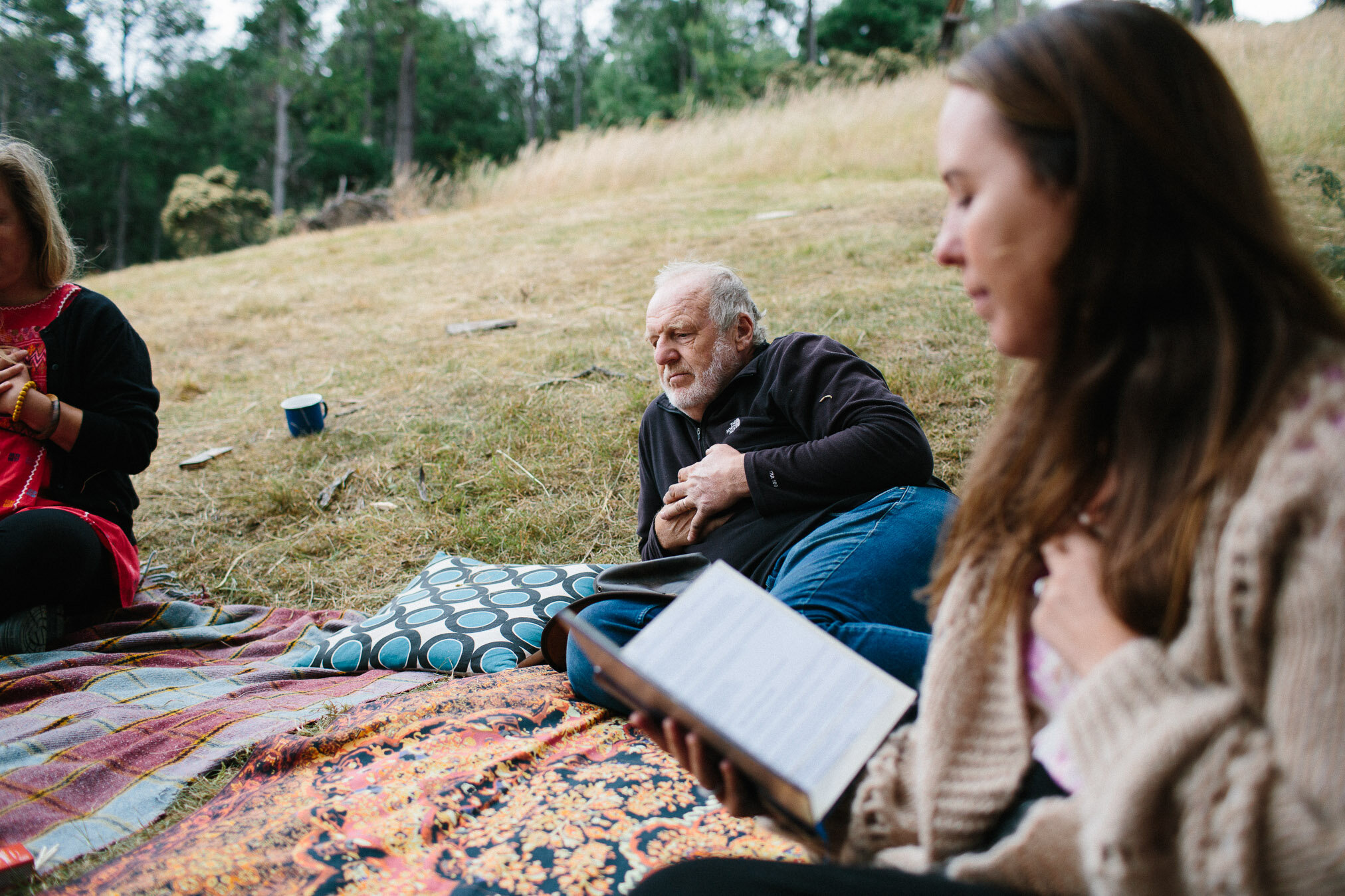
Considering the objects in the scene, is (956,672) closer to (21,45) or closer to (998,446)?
(998,446)

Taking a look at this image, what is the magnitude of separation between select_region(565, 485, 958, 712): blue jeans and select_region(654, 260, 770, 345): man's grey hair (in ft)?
2.47

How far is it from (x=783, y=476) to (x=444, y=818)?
3.91 feet

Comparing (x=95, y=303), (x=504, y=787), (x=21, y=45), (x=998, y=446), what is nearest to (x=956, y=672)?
(x=998, y=446)

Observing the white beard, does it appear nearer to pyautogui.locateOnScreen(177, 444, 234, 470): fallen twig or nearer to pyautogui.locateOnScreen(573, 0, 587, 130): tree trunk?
pyautogui.locateOnScreen(177, 444, 234, 470): fallen twig

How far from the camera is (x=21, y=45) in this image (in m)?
23.9

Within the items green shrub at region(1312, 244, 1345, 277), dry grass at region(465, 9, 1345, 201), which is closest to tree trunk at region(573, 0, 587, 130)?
dry grass at region(465, 9, 1345, 201)

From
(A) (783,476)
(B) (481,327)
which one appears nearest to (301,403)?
(B) (481,327)

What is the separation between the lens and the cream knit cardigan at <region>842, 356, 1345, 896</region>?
750mm

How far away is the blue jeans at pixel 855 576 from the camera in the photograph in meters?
2.01

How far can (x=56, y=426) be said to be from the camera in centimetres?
260

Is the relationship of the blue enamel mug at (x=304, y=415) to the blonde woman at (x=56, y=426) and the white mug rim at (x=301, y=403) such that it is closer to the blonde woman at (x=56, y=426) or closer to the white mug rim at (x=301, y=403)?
the white mug rim at (x=301, y=403)

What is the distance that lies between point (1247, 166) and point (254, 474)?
4.26 m

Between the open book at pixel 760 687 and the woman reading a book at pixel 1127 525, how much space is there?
0.08m

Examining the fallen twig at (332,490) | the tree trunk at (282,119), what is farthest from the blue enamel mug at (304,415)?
the tree trunk at (282,119)
